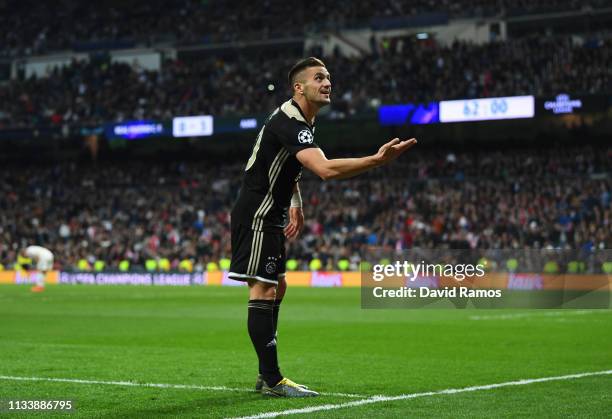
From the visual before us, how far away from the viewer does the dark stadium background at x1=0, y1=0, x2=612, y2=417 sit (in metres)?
37.7

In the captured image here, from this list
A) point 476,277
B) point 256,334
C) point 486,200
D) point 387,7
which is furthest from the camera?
point 387,7

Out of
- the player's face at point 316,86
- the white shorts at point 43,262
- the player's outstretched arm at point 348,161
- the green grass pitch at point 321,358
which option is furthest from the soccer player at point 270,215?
the white shorts at point 43,262

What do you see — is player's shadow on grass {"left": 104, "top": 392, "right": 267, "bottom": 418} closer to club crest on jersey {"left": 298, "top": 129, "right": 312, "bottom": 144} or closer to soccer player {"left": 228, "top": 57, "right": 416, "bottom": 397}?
soccer player {"left": 228, "top": 57, "right": 416, "bottom": 397}

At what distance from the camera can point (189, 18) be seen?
53.2m

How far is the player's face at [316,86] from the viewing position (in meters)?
7.63

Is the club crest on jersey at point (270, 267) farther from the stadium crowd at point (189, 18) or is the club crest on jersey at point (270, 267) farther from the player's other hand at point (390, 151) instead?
the stadium crowd at point (189, 18)

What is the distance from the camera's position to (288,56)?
5025cm

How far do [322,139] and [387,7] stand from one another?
7.18 meters

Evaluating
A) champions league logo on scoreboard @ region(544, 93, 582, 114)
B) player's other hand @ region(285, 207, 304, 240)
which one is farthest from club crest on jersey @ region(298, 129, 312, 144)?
champions league logo on scoreboard @ region(544, 93, 582, 114)

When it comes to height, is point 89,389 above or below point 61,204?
below

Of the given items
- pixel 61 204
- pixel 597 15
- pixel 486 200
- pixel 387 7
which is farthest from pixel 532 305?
pixel 61 204

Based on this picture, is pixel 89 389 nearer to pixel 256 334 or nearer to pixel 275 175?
pixel 256 334

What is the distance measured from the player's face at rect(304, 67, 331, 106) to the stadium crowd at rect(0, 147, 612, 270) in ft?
86.8

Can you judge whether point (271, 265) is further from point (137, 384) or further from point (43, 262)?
point (43, 262)
